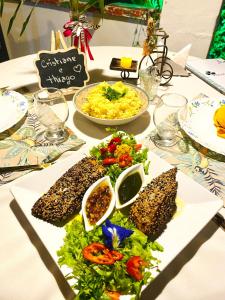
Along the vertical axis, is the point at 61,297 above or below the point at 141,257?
below

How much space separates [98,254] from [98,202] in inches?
8.5

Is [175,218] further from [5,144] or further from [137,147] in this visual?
[5,144]

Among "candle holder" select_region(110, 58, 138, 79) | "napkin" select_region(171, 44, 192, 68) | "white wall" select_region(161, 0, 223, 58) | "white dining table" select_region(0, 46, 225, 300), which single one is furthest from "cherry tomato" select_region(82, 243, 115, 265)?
"white wall" select_region(161, 0, 223, 58)

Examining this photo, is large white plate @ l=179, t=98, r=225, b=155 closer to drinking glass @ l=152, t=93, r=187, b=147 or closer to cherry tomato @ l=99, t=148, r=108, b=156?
drinking glass @ l=152, t=93, r=187, b=147

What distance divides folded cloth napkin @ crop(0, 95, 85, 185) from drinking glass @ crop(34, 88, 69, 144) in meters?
0.04

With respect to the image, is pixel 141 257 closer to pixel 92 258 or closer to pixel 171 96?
pixel 92 258

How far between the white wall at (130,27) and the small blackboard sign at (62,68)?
4.53ft

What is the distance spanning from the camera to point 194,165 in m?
1.13

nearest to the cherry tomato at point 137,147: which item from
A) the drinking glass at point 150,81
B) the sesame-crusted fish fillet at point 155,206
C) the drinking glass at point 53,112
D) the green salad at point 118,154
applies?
the green salad at point 118,154

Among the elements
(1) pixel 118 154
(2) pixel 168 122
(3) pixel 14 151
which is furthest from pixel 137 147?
(3) pixel 14 151

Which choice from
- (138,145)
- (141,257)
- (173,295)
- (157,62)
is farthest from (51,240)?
(157,62)

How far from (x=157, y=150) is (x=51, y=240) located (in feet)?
2.04

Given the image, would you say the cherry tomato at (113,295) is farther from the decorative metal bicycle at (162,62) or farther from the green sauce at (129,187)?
the decorative metal bicycle at (162,62)

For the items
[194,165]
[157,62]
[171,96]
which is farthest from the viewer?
[157,62]
